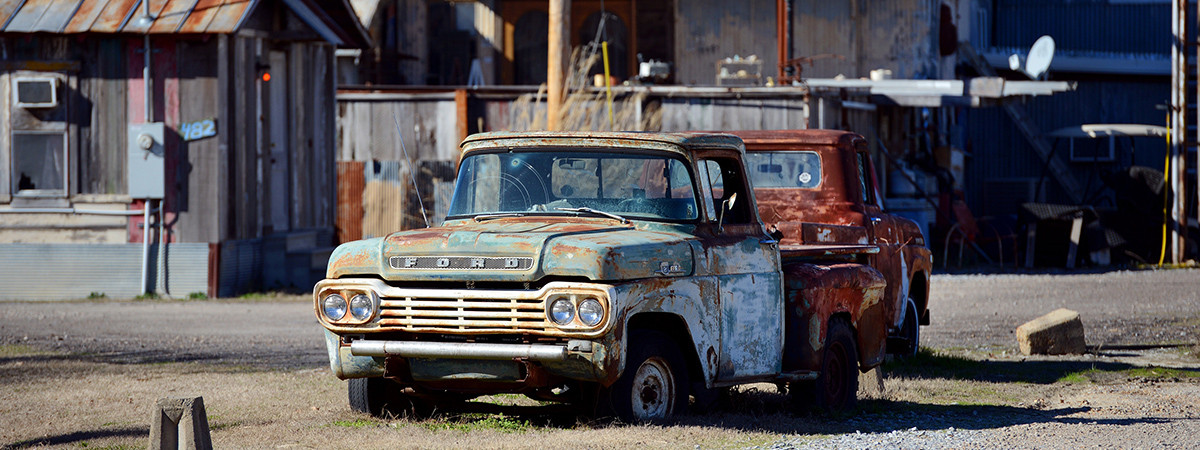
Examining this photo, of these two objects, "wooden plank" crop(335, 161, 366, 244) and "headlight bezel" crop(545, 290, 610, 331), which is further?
"wooden plank" crop(335, 161, 366, 244)

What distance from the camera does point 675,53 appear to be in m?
27.9

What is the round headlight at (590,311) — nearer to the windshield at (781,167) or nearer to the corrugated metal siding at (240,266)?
the windshield at (781,167)

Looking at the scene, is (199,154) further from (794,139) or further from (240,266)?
(794,139)

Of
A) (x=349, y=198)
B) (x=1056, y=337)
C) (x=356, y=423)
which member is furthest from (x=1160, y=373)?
(x=349, y=198)

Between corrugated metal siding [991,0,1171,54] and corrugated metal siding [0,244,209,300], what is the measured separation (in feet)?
75.0

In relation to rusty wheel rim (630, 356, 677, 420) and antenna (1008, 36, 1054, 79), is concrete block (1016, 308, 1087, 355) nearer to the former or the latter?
rusty wheel rim (630, 356, 677, 420)

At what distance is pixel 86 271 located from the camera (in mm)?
17438

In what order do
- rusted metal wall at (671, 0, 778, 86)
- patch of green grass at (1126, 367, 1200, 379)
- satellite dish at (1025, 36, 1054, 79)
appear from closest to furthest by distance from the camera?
patch of green grass at (1126, 367, 1200, 379), satellite dish at (1025, 36, 1054, 79), rusted metal wall at (671, 0, 778, 86)

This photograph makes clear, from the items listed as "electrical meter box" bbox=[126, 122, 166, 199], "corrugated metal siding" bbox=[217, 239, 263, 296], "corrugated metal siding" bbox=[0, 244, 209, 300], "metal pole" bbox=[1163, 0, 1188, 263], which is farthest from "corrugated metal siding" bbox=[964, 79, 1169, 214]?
"electrical meter box" bbox=[126, 122, 166, 199]

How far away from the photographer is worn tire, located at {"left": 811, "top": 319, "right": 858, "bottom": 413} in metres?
8.81

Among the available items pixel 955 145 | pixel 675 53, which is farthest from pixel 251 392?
pixel 955 145

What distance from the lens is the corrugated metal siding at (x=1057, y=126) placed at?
3159cm

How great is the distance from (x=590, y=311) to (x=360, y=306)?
127 cm

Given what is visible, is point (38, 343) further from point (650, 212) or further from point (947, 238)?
point (947, 238)
